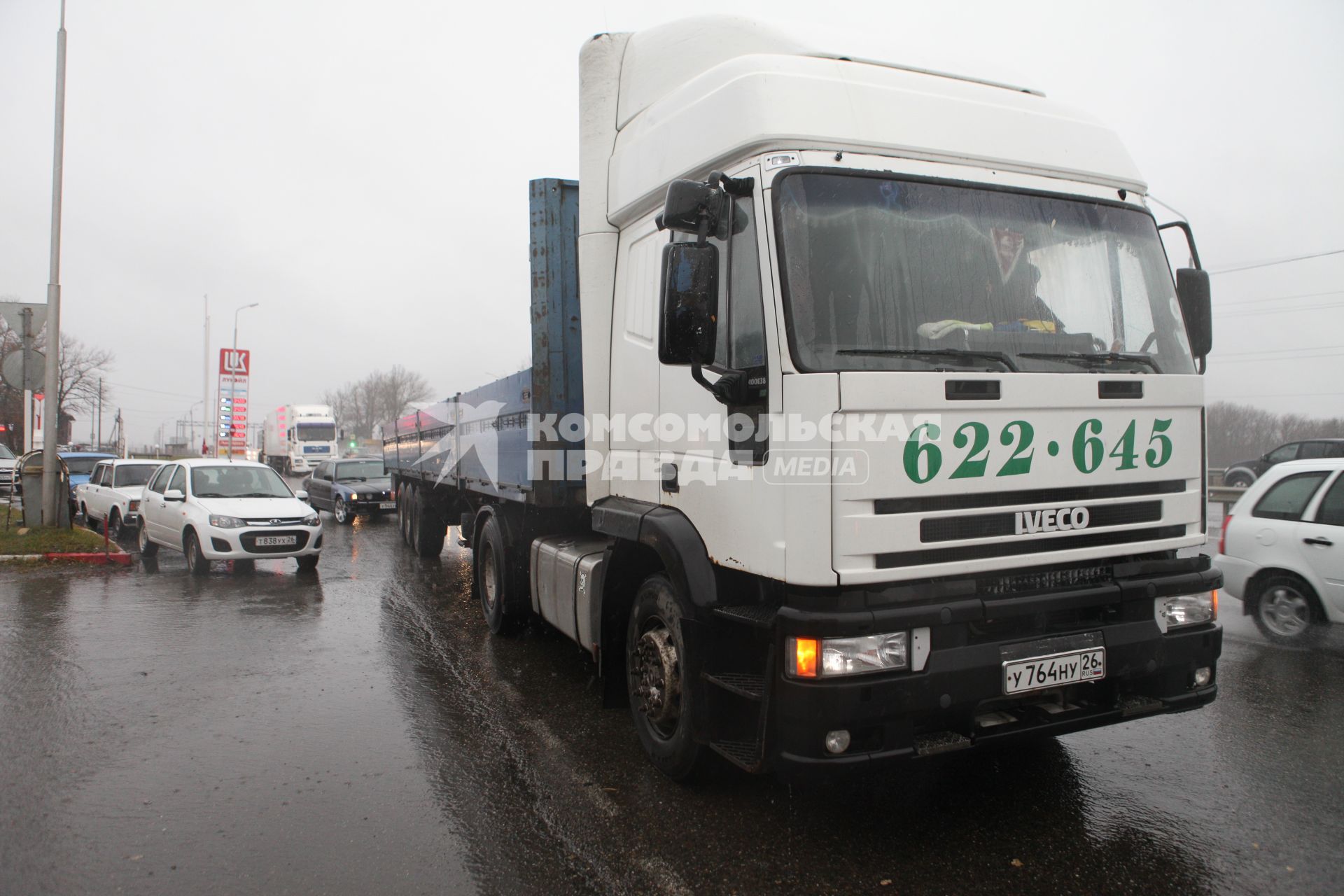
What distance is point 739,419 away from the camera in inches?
138

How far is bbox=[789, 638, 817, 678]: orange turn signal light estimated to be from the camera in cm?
308

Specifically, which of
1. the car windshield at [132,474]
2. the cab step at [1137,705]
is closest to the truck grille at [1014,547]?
the cab step at [1137,705]

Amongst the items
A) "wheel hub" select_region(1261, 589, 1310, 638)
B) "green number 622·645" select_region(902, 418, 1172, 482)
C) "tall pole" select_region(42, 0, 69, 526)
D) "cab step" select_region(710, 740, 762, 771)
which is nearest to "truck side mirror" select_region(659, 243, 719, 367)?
"green number 622·645" select_region(902, 418, 1172, 482)

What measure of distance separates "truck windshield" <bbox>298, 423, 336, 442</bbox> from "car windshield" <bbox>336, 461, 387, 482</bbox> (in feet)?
81.5

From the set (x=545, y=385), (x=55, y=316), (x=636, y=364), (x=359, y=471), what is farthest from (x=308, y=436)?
(x=636, y=364)

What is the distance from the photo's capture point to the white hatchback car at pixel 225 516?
10.6 meters

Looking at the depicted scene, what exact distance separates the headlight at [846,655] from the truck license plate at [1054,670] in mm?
468

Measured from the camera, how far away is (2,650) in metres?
6.65

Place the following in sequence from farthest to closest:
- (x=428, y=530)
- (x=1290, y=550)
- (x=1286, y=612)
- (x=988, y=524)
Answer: (x=428, y=530), (x=1286, y=612), (x=1290, y=550), (x=988, y=524)

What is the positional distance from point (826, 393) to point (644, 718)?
208cm

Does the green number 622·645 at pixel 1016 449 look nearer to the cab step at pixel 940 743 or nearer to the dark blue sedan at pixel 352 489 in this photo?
the cab step at pixel 940 743

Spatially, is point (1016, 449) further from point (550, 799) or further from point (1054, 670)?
point (550, 799)

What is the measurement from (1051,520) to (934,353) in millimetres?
835

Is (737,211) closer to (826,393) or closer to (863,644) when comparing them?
(826,393)
